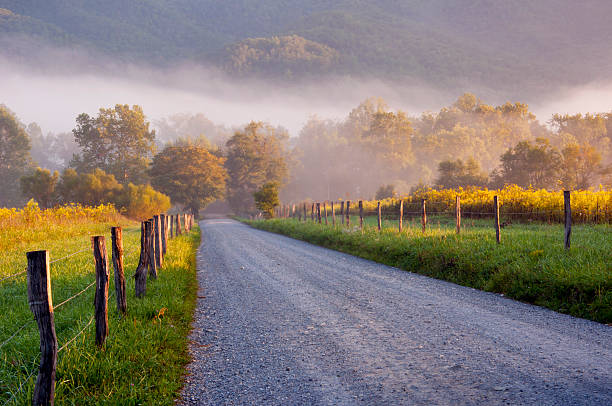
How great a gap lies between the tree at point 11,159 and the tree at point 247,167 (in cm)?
3776

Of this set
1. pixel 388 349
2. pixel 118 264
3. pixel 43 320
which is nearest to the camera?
pixel 43 320

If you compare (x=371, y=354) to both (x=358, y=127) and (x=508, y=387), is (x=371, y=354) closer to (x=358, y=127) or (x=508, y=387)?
(x=508, y=387)

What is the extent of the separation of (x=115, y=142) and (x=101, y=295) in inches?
2808

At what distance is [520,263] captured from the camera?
8.06 meters

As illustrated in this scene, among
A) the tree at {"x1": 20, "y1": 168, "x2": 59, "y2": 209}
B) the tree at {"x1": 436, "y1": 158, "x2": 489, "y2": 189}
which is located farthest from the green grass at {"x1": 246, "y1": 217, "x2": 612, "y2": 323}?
the tree at {"x1": 20, "y1": 168, "x2": 59, "y2": 209}

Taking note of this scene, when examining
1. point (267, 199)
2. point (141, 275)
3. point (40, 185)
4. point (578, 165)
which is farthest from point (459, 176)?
point (40, 185)

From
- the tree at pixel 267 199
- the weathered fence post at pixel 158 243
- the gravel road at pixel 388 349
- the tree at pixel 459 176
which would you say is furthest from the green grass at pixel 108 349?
the tree at pixel 459 176

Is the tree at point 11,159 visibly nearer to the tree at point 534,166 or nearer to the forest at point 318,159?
the forest at point 318,159

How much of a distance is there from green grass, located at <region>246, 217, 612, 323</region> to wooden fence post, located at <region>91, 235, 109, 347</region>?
7141mm

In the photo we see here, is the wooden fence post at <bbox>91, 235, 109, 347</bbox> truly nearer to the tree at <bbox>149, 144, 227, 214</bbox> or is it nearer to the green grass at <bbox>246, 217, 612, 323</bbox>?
the green grass at <bbox>246, 217, 612, 323</bbox>

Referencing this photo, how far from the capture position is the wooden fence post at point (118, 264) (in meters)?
5.29

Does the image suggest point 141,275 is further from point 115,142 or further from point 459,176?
point 115,142

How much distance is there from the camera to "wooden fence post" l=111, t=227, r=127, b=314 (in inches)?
208

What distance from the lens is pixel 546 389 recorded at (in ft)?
11.4
